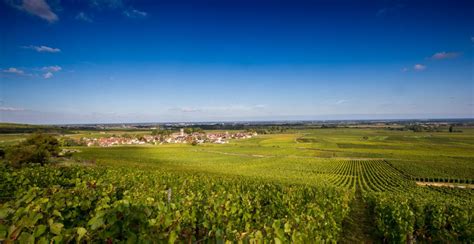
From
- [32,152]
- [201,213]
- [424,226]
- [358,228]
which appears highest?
[201,213]

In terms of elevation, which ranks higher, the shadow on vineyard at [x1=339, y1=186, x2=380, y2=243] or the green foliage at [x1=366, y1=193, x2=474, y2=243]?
the green foliage at [x1=366, y1=193, x2=474, y2=243]

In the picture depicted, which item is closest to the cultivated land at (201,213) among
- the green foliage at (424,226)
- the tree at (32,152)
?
the green foliage at (424,226)

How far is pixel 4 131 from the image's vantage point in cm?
9550

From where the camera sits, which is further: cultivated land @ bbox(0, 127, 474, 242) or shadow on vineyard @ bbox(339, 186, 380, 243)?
shadow on vineyard @ bbox(339, 186, 380, 243)

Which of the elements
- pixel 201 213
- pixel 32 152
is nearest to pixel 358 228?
pixel 201 213

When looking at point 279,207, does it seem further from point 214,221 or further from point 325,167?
point 325,167

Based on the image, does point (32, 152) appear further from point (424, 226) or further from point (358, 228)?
point (424, 226)

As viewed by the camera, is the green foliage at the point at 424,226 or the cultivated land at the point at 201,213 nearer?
the cultivated land at the point at 201,213

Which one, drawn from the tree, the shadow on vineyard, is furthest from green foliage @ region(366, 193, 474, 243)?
the tree

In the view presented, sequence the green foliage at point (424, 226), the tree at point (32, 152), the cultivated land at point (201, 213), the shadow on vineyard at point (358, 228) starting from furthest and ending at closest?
1. the tree at point (32, 152)
2. the shadow on vineyard at point (358, 228)
3. the green foliage at point (424, 226)
4. the cultivated land at point (201, 213)

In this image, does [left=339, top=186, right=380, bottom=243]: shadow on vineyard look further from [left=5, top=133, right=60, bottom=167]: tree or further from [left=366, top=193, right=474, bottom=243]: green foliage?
[left=5, top=133, right=60, bottom=167]: tree

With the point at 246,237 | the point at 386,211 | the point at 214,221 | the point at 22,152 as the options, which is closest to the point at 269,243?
the point at 246,237

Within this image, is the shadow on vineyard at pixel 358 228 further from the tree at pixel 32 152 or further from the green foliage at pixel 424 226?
the tree at pixel 32 152

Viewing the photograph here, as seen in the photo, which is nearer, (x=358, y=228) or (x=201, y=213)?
(x=201, y=213)
